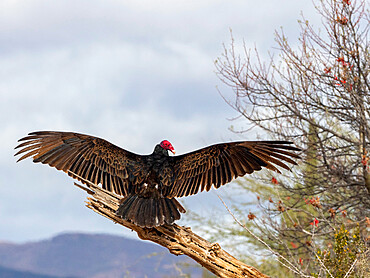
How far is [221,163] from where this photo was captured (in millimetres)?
4723

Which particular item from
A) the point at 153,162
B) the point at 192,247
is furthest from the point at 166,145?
the point at 192,247

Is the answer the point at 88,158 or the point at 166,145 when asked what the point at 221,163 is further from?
the point at 88,158

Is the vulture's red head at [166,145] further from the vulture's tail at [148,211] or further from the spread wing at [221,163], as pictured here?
the vulture's tail at [148,211]

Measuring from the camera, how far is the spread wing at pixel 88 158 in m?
4.62

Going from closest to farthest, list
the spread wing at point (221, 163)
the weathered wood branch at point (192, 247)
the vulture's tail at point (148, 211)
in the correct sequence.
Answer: the vulture's tail at point (148, 211)
the weathered wood branch at point (192, 247)
the spread wing at point (221, 163)

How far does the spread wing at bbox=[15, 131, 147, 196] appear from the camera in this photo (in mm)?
4621

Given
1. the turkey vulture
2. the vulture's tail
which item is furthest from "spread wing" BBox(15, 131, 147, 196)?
the vulture's tail

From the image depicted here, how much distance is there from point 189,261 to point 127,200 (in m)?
8.40

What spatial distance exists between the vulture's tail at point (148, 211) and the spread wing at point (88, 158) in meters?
0.31

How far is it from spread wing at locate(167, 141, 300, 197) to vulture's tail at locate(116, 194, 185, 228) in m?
0.36

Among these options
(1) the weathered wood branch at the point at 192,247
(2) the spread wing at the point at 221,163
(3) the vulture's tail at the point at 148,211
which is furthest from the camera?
(2) the spread wing at the point at 221,163

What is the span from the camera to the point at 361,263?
4629mm

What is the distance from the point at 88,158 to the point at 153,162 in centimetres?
70

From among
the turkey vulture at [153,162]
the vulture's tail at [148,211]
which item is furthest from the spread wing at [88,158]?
the vulture's tail at [148,211]
